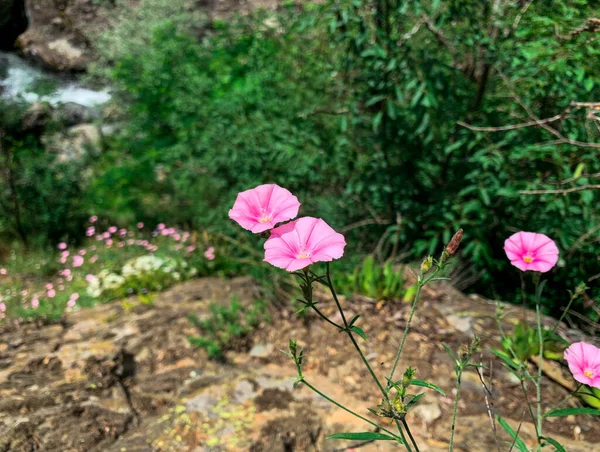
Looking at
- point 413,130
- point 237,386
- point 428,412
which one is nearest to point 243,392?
point 237,386

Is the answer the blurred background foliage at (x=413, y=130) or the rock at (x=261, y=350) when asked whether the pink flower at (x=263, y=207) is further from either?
the rock at (x=261, y=350)

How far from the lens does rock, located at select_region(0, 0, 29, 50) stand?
29.6 feet

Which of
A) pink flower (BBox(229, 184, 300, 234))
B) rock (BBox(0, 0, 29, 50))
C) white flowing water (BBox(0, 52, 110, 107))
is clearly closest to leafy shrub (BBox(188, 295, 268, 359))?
pink flower (BBox(229, 184, 300, 234))

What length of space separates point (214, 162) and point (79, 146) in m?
4.53

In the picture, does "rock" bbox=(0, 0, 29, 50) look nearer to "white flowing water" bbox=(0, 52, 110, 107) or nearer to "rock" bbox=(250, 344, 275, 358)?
"white flowing water" bbox=(0, 52, 110, 107)

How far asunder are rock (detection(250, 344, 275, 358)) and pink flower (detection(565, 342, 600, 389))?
175cm

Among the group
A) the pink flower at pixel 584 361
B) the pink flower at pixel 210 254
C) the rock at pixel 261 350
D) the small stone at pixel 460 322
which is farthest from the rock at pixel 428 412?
the pink flower at pixel 210 254

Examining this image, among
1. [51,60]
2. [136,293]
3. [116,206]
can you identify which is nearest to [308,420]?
[136,293]

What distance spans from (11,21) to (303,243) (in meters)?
10.5

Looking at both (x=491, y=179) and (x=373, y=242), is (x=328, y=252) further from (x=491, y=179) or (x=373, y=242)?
(x=373, y=242)

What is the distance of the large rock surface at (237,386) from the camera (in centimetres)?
205

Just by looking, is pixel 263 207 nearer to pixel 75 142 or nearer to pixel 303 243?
pixel 303 243

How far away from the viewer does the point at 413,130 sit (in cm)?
323

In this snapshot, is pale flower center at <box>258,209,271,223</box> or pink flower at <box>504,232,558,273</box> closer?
pale flower center at <box>258,209,271,223</box>
